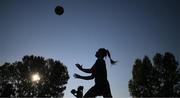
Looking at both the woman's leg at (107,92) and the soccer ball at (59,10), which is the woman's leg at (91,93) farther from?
the soccer ball at (59,10)

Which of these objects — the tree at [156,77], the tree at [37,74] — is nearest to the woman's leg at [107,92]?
the tree at [156,77]

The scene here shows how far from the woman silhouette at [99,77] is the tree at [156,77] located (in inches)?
1264

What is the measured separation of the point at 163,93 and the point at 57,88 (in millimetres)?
19757

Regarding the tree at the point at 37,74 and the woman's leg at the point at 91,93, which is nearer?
the woman's leg at the point at 91,93

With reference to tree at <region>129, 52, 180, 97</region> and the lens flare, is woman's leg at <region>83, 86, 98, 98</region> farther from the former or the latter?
the lens flare

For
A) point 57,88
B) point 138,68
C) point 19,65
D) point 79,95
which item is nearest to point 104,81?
point 79,95

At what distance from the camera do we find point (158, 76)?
1617 inches

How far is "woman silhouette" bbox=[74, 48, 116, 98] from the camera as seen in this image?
8.23 metres

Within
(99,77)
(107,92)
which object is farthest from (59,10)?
(107,92)

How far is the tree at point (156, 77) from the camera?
3938cm

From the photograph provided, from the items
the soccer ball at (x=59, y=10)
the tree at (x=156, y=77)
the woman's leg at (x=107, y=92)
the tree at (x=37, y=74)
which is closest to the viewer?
the woman's leg at (x=107, y=92)

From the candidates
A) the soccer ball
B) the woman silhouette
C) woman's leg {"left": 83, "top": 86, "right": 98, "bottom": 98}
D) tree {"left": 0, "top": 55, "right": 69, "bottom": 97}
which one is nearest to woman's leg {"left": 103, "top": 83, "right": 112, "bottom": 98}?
the woman silhouette

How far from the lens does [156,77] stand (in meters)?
41.0

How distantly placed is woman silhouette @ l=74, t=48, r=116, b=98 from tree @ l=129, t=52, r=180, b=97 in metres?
32.1
